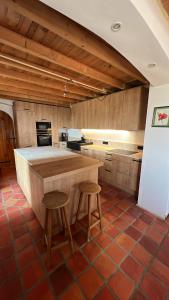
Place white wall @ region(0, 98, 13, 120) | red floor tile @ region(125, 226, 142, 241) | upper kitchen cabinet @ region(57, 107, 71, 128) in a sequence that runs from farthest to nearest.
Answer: upper kitchen cabinet @ region(57, 107, 71, 128)
white wall @ region(0, 98, 13, 120)
red floor tile @ region(125, 226, 142, 241)

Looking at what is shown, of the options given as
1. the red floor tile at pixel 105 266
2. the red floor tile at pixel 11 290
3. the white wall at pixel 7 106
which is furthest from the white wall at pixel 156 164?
the white wall at pixel 7 106

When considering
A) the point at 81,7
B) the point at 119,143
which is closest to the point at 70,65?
the point at 81,7

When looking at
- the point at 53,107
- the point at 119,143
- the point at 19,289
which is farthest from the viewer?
the point at 53,107

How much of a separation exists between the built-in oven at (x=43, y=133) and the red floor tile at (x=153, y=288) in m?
4.44

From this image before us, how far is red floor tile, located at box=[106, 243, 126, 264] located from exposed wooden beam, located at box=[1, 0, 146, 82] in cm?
251

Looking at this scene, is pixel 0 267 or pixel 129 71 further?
pixel 129 71

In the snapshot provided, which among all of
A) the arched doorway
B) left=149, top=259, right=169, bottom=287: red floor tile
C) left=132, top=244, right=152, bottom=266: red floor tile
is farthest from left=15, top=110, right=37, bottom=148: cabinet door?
left=149, top=259, right=169, bottom=287: red floor tile

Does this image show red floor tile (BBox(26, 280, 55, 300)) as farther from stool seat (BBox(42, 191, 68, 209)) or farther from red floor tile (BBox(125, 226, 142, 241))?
red floor tile (BBox(125, 226, 142, 241))

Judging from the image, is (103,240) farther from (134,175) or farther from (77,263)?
(134,175)

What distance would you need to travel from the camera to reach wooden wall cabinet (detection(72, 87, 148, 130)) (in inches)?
109

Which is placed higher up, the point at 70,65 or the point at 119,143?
the point at 70,65

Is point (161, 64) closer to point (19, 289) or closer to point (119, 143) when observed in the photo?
point (119, 143)

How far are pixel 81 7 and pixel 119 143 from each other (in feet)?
10.3

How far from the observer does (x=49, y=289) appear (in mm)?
1212
